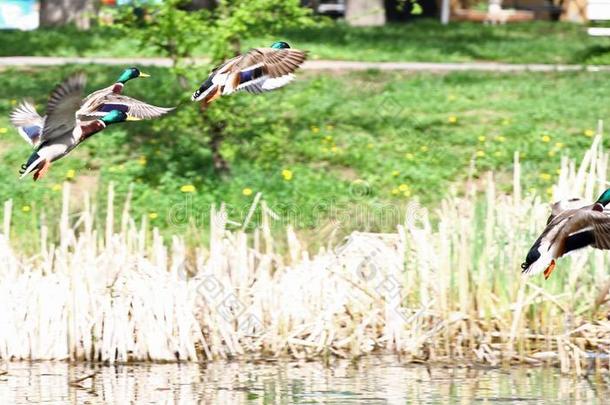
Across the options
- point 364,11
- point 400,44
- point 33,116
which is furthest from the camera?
point 364,11

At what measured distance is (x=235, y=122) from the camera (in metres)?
14.9

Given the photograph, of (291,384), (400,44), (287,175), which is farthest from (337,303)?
(400,44)

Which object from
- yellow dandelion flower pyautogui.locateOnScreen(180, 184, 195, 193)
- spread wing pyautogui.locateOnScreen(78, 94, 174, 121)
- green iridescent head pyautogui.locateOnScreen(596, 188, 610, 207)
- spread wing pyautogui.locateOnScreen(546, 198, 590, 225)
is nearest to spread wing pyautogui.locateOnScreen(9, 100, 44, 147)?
spread wing pyautogui.locateOnScreen(78, 94, 174, 121)

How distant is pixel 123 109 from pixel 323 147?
7690 mm

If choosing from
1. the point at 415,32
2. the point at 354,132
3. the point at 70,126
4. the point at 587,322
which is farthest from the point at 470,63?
the point at 70,126

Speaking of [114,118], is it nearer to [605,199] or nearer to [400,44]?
[605,199]

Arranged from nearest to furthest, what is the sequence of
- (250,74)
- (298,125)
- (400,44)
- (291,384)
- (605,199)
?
1. (605,199)
2. (250,74)
3. (291,384)
4. (298,125)
5. (400,44)

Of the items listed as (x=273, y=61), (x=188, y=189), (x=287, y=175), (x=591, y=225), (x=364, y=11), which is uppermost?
(x=364, y=11)

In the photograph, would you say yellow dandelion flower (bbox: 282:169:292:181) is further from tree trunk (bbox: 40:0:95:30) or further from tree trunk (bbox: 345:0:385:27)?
tree trunk (bbox: 345:0:385:27)

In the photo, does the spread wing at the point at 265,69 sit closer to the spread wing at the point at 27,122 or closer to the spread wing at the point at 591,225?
the spread wing at the point at 27,122

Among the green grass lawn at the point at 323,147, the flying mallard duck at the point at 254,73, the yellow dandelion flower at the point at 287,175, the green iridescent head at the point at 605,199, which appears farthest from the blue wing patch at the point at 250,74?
the yellow dandelion flower at the point at 287,175

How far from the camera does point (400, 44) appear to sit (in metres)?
22.6

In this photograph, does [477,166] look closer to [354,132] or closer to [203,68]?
[354,132]

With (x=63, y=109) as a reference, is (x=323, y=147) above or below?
above
